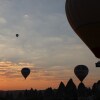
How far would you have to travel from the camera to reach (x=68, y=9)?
42.4 meters

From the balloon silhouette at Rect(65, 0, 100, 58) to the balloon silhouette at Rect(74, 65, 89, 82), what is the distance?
3202cm

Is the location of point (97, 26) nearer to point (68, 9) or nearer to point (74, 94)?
point (68, 9)

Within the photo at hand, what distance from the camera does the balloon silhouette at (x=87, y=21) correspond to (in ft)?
131

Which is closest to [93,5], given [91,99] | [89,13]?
[89,13]

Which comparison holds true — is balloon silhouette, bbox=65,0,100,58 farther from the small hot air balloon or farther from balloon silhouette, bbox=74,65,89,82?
the small hot air balloon

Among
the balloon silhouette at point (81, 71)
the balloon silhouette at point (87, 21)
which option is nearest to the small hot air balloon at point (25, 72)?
the balloon silhouette at point (81, 71)

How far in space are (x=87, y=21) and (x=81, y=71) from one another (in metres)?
37.0

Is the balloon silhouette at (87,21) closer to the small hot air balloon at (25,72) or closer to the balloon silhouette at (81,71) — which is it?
the balloon silhouette at (81,71)

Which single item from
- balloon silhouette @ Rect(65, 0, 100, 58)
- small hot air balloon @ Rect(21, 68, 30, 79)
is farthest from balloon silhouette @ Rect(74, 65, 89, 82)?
balloon silhouette @ Rect(65, 0, 100, 58)

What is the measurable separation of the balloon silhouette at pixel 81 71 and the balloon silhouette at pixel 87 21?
32.0m

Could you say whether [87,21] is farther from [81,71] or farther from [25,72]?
[25,72]

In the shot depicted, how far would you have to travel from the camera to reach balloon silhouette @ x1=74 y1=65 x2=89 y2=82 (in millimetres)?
73456

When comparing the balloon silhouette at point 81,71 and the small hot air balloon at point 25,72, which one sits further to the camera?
the small hot air balloon at point 25,72

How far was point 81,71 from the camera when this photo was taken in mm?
76812
